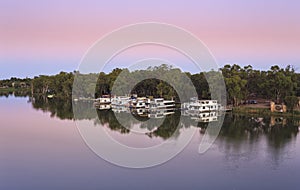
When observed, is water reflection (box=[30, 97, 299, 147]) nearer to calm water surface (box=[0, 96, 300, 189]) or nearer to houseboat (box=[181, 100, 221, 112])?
calm water surface (box=[0, 96, 300, 189])

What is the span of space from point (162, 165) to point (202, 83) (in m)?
11.9

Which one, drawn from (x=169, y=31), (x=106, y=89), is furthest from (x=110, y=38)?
(x=106, y=89)

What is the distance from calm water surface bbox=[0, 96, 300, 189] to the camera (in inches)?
237

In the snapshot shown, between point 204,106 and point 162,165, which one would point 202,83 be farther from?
point 162,165

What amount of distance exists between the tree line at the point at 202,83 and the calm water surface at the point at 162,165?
492cm

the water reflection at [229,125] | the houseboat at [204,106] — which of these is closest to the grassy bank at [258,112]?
the water reflection at [229,125]

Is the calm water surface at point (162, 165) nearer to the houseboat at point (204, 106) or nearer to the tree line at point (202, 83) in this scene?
the houseboat at point (204, 106)

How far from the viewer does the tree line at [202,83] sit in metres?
15.7

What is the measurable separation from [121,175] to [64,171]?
3.70 ft

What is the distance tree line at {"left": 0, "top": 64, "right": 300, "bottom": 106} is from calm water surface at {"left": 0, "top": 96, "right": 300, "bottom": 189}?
4.92 meters

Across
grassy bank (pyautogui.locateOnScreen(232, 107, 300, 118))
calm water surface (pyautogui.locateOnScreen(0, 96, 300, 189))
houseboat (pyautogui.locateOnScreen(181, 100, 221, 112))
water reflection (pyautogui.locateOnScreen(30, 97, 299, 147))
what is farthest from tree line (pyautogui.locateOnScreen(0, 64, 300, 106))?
calm water surface (pyautogui.locateOnScreen(0, 96, 300, 189))

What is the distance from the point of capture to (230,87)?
631 inches

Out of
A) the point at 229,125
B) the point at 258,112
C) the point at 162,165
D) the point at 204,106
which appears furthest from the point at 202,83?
the point at 162,165

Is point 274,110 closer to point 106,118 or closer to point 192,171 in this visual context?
point 106,118
